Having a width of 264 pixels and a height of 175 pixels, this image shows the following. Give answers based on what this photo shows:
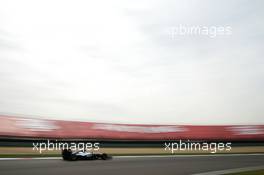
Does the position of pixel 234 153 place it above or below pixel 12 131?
below

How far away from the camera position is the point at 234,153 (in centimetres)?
2164

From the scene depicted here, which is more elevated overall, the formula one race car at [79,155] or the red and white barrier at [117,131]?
the red and white barrier at [117,131]

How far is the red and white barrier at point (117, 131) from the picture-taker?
17852 millimetres

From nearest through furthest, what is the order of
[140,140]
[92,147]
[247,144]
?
[92,147]
[140,140]
[247,144]

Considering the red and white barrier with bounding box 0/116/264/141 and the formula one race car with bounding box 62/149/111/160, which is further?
the red and white barrier with bounding box 0/116/264/141

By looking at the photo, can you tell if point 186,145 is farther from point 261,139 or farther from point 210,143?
point 261,139

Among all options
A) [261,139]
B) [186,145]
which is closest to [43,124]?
[186,145]

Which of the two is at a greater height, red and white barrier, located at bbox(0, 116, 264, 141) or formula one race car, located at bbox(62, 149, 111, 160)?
red and white barrier, located at bbox(0, 116, 264, 141)

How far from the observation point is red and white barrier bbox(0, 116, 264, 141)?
17852mm

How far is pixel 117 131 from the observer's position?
764 inches

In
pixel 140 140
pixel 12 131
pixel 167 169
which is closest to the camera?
pixel 167 169

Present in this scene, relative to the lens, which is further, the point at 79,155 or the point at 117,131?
the point at 117,131

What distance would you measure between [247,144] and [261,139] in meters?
0.92

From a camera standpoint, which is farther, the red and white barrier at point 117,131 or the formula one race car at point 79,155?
the red and white barrier at point 117,131
